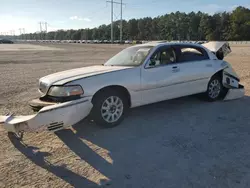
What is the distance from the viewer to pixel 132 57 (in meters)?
5.46

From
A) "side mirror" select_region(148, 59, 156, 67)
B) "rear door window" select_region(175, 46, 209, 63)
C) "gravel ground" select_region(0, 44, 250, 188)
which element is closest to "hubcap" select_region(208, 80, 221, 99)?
"rear door window" select_region(175, 46, 209, 63)

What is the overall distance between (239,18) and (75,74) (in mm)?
100974

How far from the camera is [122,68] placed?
489 centimetres

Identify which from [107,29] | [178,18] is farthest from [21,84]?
[107,29]

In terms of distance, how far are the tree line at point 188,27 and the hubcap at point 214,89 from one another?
94.6 metres

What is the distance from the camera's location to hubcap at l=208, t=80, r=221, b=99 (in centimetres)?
632

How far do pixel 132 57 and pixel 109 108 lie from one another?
1442 millimetres

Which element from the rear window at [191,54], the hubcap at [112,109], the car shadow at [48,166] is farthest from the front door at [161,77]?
the car shadow at [48,166]

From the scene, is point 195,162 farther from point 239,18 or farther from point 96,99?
point 239,18

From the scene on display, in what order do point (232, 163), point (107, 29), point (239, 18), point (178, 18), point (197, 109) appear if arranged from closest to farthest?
point (232, 163)
point (197, 109)
point (239, 18)
point (178, 18)
point (107, 29)

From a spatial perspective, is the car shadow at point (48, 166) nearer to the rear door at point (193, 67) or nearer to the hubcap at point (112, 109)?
the hubcap at point (112, 109)

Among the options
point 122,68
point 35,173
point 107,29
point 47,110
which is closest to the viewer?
point 35,173

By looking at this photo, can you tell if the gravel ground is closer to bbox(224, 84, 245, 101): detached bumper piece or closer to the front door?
the front door

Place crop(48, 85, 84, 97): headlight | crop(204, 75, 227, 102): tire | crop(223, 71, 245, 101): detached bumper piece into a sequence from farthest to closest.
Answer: crop(223, 71, 245, 101): detached bumper piece, crop(204, 75, 227, 102): tire, crop(48, 85, 84, 97): headlight
